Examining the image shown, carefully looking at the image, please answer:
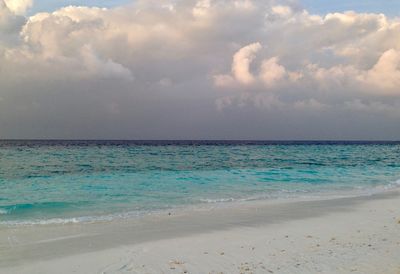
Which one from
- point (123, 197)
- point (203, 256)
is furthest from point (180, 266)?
point (123, 197)

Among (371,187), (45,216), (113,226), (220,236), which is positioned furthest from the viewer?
(371,187)

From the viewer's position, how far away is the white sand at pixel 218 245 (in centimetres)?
793

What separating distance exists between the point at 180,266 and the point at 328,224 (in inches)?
249

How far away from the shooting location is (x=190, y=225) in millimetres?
12195

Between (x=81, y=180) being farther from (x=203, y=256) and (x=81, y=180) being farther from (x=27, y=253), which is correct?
(x=203, y=256)

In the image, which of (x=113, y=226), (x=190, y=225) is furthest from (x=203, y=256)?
(x=113, y=226)

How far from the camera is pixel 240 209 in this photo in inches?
605

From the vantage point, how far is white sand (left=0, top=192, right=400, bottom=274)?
7930 millimetres

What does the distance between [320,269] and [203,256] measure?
2.56 metres

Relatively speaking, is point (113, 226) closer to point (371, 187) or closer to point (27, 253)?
point (27, 253)

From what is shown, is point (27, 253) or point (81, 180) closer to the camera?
point (27, 253)

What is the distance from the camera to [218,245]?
9.58 meters

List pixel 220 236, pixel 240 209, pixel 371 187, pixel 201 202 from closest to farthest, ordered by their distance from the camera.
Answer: pixel 220 236 → pixel 240 209 → pixel 201 202 → pixel 371 187

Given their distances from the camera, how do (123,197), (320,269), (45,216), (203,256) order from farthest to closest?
(123,197)
(45,216)
(203,256)
(320,269)
